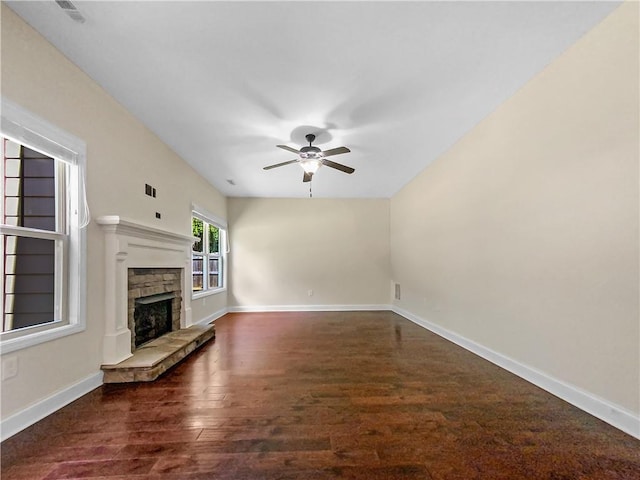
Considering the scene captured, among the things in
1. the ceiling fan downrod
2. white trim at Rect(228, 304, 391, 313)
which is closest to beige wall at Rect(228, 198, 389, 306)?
white trim at Rect(228, 304, 391, 313)

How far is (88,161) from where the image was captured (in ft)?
8.20

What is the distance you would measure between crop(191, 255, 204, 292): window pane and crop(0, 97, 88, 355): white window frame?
9.73 ft

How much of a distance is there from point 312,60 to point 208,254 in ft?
14.7

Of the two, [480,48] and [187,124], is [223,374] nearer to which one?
[187,124]

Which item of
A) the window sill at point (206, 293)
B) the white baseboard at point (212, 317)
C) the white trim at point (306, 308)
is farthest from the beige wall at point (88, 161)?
the white trim at point (306, 308)

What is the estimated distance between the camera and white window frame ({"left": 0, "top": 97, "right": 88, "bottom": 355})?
1.99 m

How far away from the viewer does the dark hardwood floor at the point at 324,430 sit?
153cm

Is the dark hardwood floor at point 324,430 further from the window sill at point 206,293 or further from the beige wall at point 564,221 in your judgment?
the window sill at point 206,293

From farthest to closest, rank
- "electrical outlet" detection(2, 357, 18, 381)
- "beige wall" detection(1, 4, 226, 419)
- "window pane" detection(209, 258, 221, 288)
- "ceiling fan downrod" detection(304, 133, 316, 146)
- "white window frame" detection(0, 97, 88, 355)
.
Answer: "window pane" detection(209, 258, 221, 288)
"ceiling fan downrod" detection(304, 133, 316, 146)
"white window frame" detection(0, 97, 88, 355)
"beige wall" detection(1, 4, 226, 419)
"electrical outlet" detection(2, 357, 18, 381)

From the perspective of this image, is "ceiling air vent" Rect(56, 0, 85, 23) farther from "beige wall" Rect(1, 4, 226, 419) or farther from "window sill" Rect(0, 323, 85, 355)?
"window sill" Rect(0, 323, 85, 355)

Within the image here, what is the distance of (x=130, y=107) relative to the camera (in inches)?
115

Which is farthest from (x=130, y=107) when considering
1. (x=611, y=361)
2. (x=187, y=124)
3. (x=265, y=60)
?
(x=611, y=361)

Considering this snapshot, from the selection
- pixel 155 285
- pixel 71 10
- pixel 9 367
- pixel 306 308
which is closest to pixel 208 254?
pixel 155 285

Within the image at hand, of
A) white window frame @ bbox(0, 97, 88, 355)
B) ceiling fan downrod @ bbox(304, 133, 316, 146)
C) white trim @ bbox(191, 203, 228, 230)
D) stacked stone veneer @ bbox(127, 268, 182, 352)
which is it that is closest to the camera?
white window frame @ bbox(0, 97, 88, 355)
